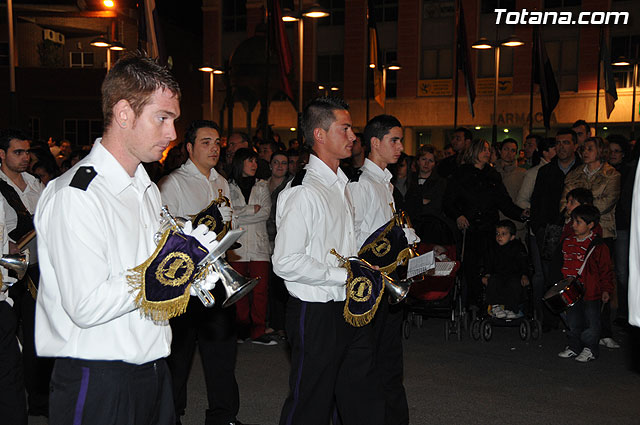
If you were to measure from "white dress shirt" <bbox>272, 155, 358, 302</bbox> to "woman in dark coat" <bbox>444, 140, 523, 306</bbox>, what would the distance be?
17.0ft

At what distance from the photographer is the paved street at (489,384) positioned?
5844mm

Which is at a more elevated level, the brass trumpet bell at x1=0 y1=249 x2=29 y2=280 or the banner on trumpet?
the banner on trumpet

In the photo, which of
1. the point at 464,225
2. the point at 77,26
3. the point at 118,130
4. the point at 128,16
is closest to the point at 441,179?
the point at 464,225

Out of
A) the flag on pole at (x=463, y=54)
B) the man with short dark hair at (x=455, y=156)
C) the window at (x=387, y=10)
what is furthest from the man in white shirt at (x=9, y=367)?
the window at (x=387, y=10)

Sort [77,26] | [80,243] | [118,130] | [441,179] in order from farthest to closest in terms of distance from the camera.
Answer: [77,26]
[441,179]
[118,130]
[80,243]

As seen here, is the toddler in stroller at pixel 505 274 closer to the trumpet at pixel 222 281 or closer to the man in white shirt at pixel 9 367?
the man in white shirt at pixel 9 367

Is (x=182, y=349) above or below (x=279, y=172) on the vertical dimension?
below

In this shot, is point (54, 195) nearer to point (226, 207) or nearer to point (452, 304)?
point (226, 207)

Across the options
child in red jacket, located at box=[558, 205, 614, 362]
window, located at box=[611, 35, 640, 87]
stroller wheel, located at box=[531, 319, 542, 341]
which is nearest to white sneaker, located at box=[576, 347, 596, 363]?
child in red jacket, located at box=[558, 205, 614, 362]

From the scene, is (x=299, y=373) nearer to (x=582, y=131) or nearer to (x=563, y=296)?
(x=563, y=296)

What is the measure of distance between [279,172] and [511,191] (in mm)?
3710

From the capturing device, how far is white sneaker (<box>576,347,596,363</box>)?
7535 millimetres

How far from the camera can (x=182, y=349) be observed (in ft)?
17.6

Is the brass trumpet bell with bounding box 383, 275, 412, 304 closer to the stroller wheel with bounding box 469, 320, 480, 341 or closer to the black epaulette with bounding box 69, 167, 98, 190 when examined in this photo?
the black epaulette with bounding box 69, 167, 98, 190
